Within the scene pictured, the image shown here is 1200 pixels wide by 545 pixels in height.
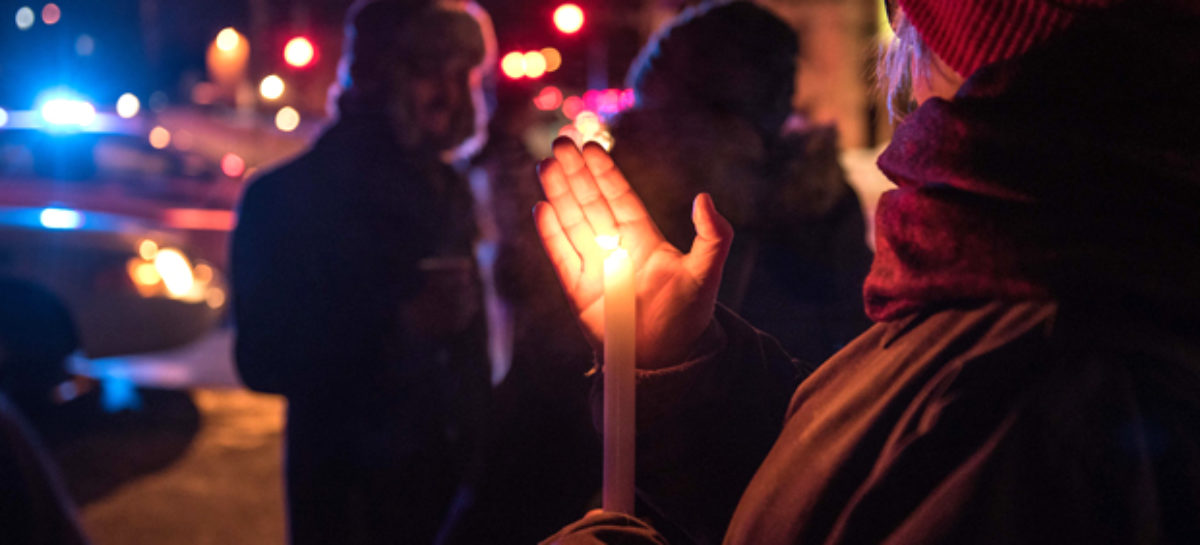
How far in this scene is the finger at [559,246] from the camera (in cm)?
100

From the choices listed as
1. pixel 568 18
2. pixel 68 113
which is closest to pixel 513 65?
pixel 568 18

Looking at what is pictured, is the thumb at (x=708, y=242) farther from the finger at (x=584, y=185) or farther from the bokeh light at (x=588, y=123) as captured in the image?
the bokeh light at (x=588, y=123)

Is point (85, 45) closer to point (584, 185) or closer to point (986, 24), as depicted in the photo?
point (584, 185)

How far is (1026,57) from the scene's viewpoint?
2.50 ft

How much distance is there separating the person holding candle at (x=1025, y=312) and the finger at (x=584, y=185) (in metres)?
0.29

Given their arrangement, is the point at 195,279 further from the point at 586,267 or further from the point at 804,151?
the point at 586,267

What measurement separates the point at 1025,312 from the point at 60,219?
5875 millimetres

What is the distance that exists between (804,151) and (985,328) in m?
0.99

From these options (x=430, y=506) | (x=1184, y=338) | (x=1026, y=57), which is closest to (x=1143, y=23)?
(x=1026, y=57)

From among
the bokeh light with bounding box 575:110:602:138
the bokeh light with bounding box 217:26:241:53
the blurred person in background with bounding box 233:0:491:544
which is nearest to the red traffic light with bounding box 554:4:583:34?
the bokeh light with bounding box 575:110:602:138

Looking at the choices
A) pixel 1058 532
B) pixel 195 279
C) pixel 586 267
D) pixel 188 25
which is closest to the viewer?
pixel 1058 532

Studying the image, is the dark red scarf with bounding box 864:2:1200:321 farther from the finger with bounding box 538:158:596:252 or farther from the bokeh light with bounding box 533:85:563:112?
the bokeh light with bounding box 533:85:563:112

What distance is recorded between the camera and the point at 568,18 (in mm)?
1756

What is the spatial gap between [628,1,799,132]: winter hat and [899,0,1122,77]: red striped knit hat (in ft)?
1.78
